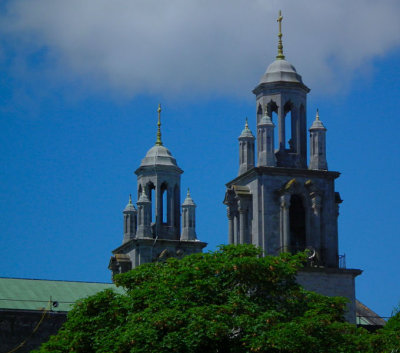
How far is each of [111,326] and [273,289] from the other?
7618mm

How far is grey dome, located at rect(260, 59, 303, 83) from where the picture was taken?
8512cm

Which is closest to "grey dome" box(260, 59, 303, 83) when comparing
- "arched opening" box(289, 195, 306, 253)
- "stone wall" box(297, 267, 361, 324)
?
"arched opening" box(289, 195, 306, 253)

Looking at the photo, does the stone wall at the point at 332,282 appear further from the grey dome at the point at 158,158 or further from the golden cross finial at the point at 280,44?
the grey dome at the point at 158,158

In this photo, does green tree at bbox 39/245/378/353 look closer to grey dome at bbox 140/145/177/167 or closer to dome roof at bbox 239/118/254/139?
dome roof at bbox 239/118/254/139

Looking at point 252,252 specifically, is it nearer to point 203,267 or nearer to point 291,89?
point 203,267

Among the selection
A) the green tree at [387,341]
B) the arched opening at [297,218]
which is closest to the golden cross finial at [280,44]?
the arched opening at [297,218]

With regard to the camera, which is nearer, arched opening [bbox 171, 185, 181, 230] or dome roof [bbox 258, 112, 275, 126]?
dome roof [bbox 258, 112, 275, 126]

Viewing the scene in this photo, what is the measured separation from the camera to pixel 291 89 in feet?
279

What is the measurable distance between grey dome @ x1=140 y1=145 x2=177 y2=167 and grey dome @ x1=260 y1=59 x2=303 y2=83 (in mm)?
19428

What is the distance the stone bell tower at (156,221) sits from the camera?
10006 centimetres

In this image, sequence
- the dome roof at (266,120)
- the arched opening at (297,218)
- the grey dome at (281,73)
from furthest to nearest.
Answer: the grey dome at (281,73), the arched opening at (297,218), the dome roof at (266,120)

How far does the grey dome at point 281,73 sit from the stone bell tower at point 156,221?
18.6 m

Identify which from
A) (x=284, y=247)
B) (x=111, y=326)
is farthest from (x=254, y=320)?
(x=284, y=247)

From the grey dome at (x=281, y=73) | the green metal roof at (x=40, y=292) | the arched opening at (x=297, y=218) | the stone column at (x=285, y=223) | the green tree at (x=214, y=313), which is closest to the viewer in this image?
the green tree at (x=214, y=313)
